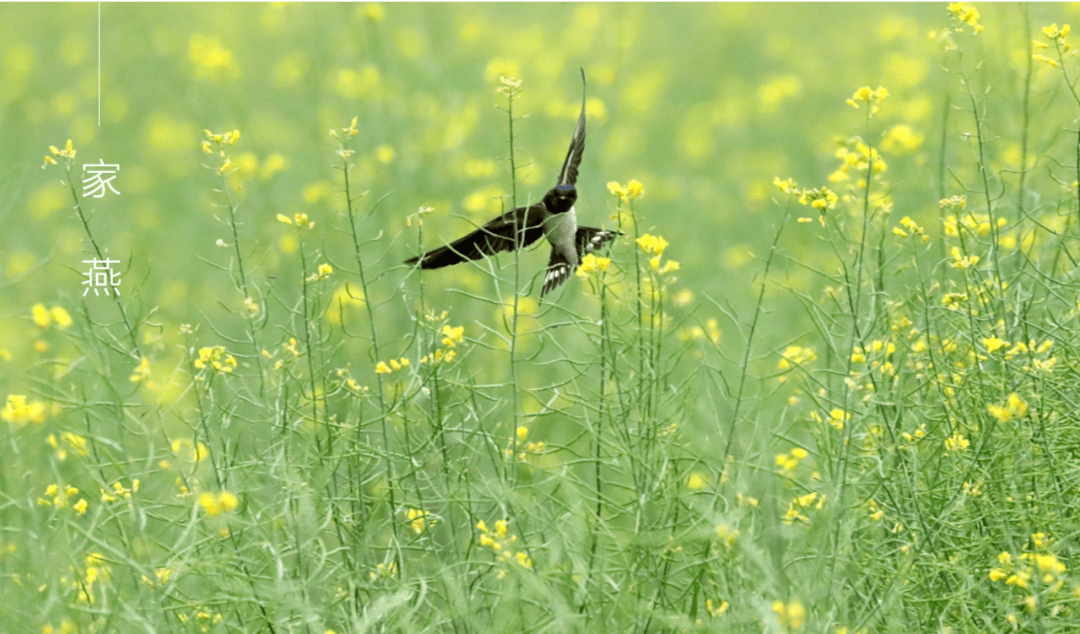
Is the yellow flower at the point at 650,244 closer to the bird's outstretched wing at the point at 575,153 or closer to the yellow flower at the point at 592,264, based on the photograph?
the yellow flower at the point at 592,264

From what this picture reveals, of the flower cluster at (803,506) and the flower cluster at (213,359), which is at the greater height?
the flower cluster at (213,359)

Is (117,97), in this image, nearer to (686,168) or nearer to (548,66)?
(548,66)

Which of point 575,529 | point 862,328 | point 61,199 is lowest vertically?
point 61,199

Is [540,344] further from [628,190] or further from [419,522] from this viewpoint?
[628,190]

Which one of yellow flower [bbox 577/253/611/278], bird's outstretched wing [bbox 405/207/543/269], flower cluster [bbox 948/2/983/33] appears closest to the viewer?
yellow flower [bbox 577/253/611/278]

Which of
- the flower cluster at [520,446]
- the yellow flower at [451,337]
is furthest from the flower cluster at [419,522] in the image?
the yellow flower at [451,337]

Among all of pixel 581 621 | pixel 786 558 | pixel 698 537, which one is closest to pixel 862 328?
pixel 786 558

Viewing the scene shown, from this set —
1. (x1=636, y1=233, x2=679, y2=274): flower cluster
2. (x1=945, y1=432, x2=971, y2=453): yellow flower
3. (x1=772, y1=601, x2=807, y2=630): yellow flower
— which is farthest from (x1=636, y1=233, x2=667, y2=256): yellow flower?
(x1=772, y1=601, x2=807, y2=630): yellow flower

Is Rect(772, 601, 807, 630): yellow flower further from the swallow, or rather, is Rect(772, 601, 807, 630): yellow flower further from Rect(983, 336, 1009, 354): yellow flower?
the swallow
